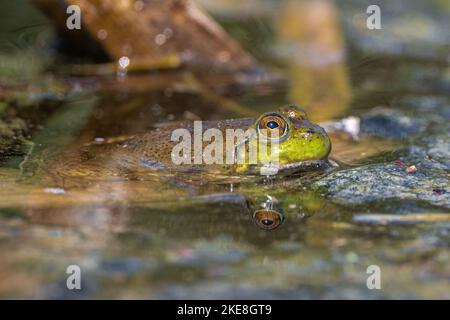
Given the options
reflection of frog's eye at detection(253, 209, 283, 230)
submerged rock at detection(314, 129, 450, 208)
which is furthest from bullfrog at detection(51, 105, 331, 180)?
reflection of frog's eye at detection(253, 209, 283, 230)

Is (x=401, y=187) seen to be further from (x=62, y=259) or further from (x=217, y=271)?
(x=62, y=259)

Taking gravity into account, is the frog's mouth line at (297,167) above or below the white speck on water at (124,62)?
below

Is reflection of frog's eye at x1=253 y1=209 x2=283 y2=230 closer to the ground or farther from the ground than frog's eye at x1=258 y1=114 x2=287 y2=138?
closer to the ground

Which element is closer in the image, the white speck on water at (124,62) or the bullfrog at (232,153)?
the bullfrog at (232,153)

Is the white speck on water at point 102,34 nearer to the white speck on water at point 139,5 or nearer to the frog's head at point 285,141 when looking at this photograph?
the white speck on water at point 139,5

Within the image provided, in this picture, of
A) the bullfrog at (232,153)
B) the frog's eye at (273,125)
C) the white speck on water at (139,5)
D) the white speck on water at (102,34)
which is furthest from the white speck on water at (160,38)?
the frog's eye at (273,125)

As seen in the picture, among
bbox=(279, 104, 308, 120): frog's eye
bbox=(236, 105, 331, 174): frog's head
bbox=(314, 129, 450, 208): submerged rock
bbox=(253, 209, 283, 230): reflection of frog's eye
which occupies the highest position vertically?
bbox=(279, 104, 308, 120): frog's eye

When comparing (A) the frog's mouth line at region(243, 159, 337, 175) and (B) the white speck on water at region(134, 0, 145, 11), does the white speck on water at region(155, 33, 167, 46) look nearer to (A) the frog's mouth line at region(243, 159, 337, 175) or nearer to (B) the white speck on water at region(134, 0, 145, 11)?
(B) the white speck on water at region(134, 0, 145, 11)

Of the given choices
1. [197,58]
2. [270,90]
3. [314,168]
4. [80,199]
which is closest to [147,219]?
[80,199]
